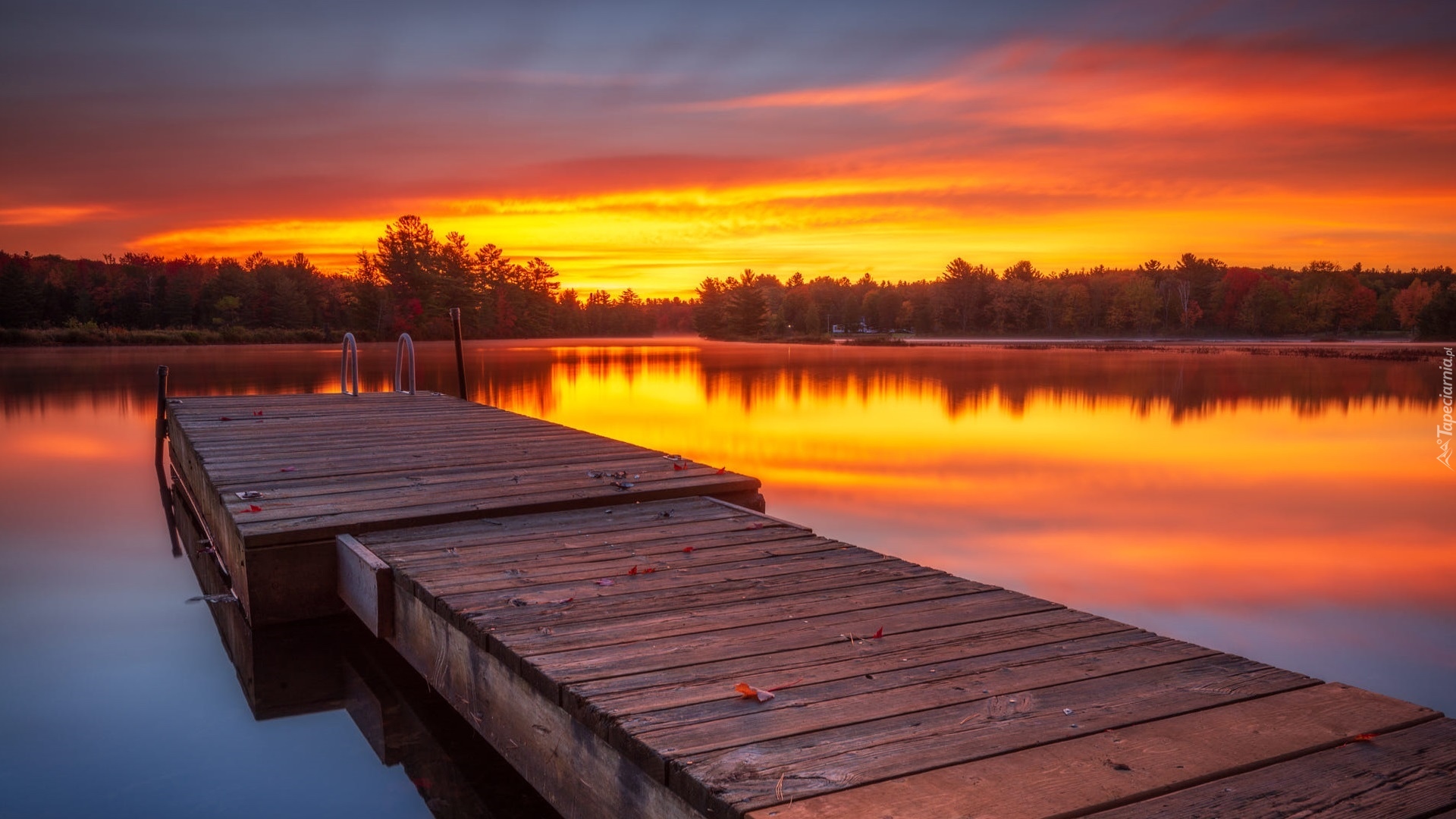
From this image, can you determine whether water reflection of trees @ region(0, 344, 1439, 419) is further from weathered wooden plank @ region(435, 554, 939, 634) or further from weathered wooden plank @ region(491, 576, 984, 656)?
weathered wooden plank @ region(491, 576, 984, 656)

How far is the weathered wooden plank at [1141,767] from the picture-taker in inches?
66.1

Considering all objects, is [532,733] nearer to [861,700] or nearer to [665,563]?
Result: [861,700]

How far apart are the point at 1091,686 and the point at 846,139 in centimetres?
2263

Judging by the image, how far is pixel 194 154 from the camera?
25750 mm

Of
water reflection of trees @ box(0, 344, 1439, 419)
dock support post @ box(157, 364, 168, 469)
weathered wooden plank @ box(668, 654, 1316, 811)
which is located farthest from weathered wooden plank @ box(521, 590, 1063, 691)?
water reflection of trees @ box(0, 344, 1439, 419)

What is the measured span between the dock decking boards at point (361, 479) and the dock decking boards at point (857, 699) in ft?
2.87

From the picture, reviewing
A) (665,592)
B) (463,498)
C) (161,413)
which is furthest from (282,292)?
(665,592)

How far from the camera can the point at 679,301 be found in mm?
105562

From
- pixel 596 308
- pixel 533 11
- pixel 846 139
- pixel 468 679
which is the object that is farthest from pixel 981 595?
pixel 596 308

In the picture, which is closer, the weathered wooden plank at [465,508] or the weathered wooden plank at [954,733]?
the weathered wooden plank at [954,733]

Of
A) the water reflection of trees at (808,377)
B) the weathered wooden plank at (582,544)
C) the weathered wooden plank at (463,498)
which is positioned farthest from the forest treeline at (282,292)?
the weathered wooden plank at (582,544)

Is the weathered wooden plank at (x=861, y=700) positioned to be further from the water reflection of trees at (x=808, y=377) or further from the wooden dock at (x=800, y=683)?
the water reflection of trees at (x=808, y=377)

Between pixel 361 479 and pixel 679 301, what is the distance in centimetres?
10114

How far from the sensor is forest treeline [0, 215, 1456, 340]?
1938 inches
